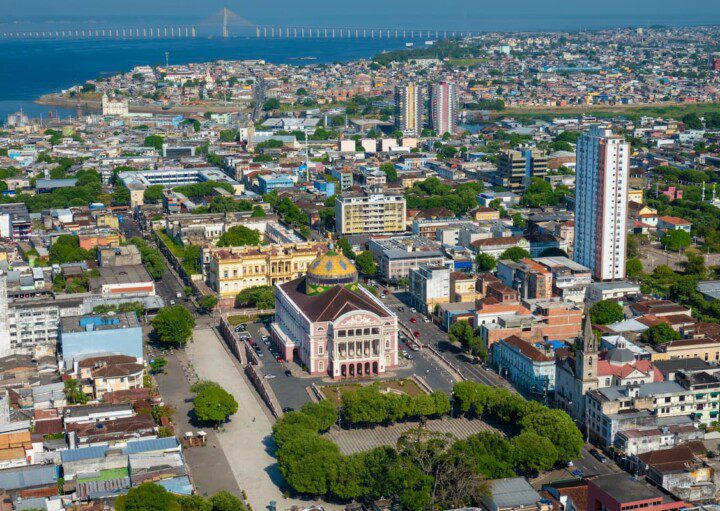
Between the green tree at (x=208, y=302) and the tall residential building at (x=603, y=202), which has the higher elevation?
the tall residential building at (x=603, y=202)

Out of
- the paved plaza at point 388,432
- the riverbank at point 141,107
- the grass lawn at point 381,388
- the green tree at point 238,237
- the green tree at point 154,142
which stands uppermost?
the riverbank at point 141,107

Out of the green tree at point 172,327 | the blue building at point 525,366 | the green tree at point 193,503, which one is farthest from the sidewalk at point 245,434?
the blue building at point 525,366

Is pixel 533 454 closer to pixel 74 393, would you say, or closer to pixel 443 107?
pixel 74 393

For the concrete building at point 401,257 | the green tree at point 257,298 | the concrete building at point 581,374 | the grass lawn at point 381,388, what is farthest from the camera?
the concrete building at point 401,257

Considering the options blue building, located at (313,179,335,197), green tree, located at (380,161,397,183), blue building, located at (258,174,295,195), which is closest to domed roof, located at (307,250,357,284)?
blue building, located at (313,179,335,197)

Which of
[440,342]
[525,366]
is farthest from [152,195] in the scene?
[525,366]

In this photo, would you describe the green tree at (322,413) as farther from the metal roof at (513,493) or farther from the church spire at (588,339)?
the church spire at (588,339)

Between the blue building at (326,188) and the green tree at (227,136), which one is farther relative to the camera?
the green tree at (227,136)

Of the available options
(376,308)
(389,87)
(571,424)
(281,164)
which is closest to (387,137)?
(281,164)

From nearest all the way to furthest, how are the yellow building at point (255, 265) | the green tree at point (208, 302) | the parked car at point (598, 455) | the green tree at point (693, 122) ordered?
the parked car at point (598, 455) → the green tree at point (208, 302) → the yellow building at point (255, 265) → the green tree at point (693, 122)
